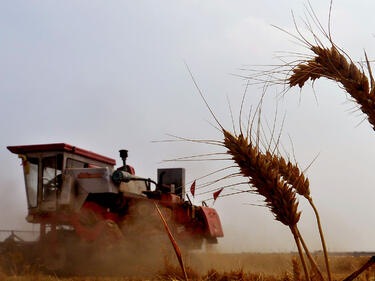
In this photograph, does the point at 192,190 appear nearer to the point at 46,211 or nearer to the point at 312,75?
the point at 312,75

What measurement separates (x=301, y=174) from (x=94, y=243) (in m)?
7.30

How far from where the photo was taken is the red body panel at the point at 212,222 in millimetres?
11295

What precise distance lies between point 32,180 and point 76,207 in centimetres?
131

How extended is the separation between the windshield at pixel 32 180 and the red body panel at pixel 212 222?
460cm

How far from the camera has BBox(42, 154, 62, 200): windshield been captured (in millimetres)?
9125

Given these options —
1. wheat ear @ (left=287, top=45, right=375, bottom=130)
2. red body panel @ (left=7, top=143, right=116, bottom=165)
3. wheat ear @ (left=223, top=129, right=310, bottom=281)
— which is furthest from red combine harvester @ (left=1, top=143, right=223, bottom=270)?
wheat ear @ (left=223, top=129, right=310, bottom=281)

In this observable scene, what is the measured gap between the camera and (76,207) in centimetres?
898

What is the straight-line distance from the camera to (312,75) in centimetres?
230

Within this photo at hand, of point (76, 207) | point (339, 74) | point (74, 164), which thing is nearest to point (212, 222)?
point (76, 207)

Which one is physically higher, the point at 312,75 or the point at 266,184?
the point at 312,75

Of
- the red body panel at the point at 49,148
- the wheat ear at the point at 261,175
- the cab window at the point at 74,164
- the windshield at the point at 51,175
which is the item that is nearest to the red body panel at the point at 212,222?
the cab window at the point at 74,164

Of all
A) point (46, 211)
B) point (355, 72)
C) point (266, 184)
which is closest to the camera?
point (266, 184)

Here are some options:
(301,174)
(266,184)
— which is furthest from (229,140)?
(301,174)

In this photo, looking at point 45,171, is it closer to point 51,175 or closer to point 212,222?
point 51,175
